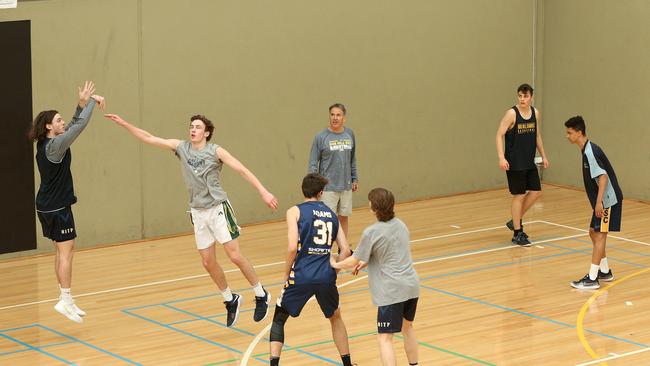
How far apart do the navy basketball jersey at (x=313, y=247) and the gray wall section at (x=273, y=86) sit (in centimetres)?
662

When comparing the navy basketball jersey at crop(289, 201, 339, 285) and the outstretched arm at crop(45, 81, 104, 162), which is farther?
the outstretched arm at crop(45, 81, 104, 162)

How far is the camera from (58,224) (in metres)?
11.3

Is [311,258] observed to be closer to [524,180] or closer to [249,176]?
[249,176]

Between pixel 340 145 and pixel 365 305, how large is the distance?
2282 mm

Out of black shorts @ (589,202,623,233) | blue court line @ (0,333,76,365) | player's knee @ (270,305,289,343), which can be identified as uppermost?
black shorts @ (589,202,623,233)

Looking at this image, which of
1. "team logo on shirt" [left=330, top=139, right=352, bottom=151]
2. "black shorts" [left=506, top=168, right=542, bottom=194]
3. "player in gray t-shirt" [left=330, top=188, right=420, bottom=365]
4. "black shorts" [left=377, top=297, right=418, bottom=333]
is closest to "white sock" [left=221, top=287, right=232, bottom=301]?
"player in gray t-shirt" [left=330, top=188, right=420, bottom=365]

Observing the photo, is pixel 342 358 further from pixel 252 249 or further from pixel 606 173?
pixel 252 249

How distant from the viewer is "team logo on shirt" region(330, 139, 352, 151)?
13.8 meters

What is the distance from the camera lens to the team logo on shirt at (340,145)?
45.2 feet

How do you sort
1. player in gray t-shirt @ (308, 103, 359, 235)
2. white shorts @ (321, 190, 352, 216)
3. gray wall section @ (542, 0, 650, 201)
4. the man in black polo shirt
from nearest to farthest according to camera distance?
the man in black polo shirt, player in gray t-shirt @ (308, 103, 359, 235), white shorts @ (321, 190, 352, 216), gray wall section @ (542, 0, 650, 201)

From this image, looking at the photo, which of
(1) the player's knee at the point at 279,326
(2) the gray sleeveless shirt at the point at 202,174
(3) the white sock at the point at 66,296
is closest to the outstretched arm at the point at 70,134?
(2) the gray sleeveless shirt at the point at 202,174

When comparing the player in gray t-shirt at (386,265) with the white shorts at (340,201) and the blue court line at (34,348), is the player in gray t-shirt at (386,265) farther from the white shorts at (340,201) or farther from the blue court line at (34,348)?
the white shorts at (340,201)

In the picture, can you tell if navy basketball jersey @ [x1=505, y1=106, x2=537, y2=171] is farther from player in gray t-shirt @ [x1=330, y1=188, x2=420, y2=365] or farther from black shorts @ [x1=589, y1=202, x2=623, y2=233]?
player in gray t-shirt @ [x1=330, y1=188, x2=420, y2=365]

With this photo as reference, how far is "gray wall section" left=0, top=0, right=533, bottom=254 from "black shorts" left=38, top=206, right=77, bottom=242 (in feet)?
12.8
